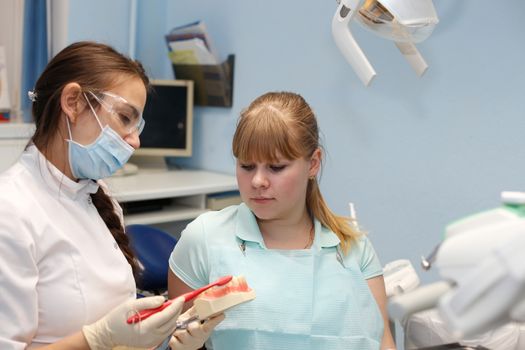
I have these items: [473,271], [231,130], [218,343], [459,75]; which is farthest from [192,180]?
[473,271]

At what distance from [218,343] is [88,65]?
69cm

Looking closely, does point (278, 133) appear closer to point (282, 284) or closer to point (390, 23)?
point (282, 284)

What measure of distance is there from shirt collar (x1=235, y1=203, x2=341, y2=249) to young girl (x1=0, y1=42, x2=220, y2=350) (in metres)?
0.29

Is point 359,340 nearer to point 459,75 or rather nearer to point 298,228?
point 298,228

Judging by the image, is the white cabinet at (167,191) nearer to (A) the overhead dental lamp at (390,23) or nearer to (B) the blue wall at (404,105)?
(B) the blue wall at (404,105)

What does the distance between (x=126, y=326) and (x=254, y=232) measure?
448 millimetres

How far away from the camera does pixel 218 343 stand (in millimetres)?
1473

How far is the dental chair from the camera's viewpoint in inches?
81.5

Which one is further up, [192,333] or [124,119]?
[124,119]

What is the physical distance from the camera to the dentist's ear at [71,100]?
1.30 meters

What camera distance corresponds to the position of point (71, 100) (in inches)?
51.6

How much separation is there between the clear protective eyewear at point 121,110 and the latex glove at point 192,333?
42 cm

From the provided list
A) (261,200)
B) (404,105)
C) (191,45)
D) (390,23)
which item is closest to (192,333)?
(261,200)

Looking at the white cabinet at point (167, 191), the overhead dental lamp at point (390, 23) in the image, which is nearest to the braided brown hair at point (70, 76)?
the overhead dental lamp at point (390, 23)
